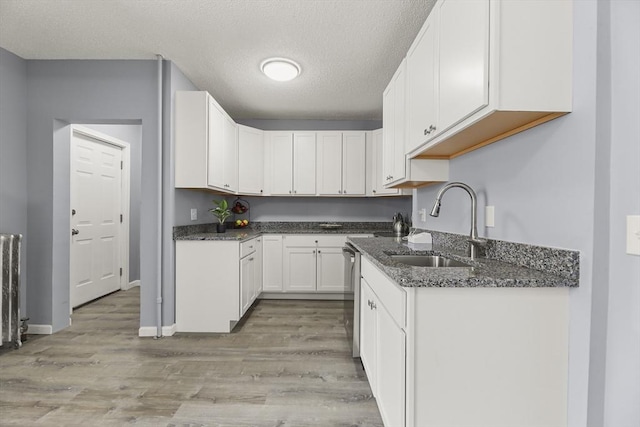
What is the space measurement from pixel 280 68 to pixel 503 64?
7.04 feet

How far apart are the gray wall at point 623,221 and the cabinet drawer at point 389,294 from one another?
25.0 inches

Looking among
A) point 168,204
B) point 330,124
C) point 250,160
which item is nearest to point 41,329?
point 168,204

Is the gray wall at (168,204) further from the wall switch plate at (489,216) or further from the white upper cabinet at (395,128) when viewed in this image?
the wall switch plate at (489,216)

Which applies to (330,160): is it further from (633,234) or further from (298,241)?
(633,234)

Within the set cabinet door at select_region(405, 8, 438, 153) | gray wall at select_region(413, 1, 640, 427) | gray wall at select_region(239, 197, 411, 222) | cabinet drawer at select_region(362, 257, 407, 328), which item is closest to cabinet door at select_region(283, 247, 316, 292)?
gray wall at select_region(239, 197, 411, 222)

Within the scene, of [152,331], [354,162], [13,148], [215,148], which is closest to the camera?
[13,148]

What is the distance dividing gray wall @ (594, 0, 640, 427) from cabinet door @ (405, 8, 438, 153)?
68cm

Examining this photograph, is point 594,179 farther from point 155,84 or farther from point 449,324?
point 155,84

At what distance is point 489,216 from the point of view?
163 centimetres

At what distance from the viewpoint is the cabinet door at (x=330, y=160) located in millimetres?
4219

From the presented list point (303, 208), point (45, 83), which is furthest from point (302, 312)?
point (45, 83)

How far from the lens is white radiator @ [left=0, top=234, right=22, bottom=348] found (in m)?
2.34

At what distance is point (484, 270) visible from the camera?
1252 millimetres

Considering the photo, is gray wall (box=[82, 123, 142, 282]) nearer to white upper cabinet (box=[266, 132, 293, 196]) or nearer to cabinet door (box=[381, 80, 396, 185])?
white upper cabinet (box=[266, 132, 293, 196])
